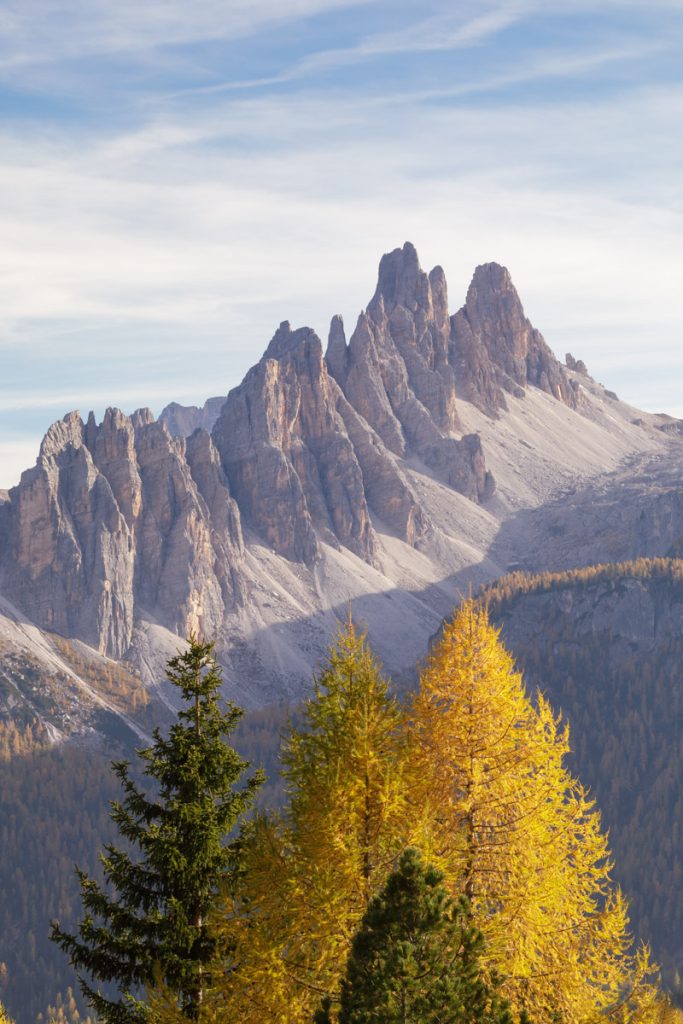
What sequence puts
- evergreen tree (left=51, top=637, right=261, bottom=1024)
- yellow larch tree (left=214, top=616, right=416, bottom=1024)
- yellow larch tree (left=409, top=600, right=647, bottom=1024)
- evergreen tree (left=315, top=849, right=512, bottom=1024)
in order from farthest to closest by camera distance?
evergreen tree (left=51, top=637, right=261, bottom=1024)
yellow larch tree (left=409, top=600, right=647, bottom=1024)
yellow larch tree (left=214, top=616, right=416, bottom=1024)
evergreen tree (left=315, top=849, right=512, bottom=1024)

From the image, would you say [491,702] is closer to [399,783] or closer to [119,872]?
[399,783]

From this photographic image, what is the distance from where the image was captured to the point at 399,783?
33.2 metres

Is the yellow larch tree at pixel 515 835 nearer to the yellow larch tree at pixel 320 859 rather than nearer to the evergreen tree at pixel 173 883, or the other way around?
the yellow larch tree at pixel 320 859

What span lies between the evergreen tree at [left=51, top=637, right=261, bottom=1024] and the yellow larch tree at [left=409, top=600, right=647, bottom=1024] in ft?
19.1

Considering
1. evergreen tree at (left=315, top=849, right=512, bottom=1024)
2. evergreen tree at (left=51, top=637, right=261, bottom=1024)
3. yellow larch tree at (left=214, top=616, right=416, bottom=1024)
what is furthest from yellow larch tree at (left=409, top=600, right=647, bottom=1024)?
evergreen tree at (left=51, top=637, right=261, bottom=1024)

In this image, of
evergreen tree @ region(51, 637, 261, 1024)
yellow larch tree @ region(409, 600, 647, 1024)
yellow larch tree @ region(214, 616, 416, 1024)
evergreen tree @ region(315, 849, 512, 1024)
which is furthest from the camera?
evergreen tree @ region(51, 637, 261, 1024)

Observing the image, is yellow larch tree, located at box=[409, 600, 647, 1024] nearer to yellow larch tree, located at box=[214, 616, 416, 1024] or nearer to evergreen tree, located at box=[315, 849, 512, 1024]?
yellow larch tree, located at box=[214, 616, 416, 1024]

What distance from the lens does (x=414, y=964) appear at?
29.2 meters

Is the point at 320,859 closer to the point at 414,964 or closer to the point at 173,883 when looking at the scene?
the point at 414,964

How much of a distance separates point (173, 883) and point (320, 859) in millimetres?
6098

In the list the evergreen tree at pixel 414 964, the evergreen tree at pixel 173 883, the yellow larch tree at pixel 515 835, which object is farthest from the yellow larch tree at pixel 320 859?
the evergreen tree at pixel 414 964

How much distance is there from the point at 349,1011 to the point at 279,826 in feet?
25.2

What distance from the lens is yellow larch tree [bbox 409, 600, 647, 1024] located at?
33156 mm

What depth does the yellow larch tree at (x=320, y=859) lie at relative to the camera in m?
32.3
